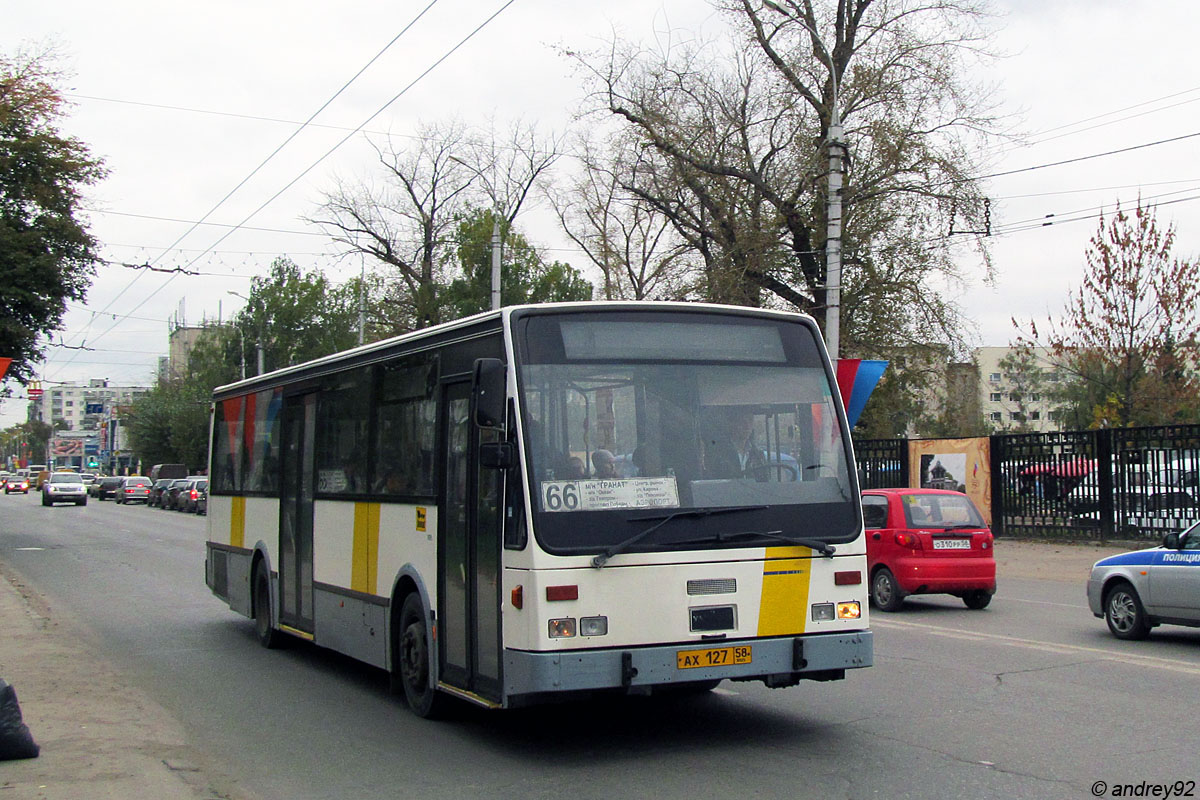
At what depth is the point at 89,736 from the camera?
8.34 m

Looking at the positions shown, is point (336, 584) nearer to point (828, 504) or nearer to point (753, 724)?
point (753, 724)

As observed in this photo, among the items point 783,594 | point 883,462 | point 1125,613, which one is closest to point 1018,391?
point 883,462

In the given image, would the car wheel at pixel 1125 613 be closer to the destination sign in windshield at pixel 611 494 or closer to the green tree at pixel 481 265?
the destination sign in windshield at pixel 611 494

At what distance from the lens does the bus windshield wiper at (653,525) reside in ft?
23.4

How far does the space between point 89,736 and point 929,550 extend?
10099mm

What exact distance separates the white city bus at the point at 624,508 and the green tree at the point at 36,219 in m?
26.0

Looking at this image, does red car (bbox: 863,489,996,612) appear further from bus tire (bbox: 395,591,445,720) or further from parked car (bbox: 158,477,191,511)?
parked car (bbox: 158,477,191,511)

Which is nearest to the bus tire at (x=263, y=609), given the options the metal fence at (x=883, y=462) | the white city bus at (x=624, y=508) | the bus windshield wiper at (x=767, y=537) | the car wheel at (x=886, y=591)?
the white city bus at (x=624, y=508)

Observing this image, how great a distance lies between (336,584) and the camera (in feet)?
35.1

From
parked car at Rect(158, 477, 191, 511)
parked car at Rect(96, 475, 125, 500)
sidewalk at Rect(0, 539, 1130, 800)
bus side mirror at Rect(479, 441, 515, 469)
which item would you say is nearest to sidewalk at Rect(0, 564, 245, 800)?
sidewalk at Rect(0, 539, 1130, 800)

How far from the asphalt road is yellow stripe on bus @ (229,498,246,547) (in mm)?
1117

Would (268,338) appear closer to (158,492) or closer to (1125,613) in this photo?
(158,492)

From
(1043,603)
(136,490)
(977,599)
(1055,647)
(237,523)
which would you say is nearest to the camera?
(1055,647)

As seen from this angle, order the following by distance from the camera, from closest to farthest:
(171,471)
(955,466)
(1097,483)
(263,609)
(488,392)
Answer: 1. (488,392)
2. (263,609)
3. (1097,483)
4. (955,466)
5. (171,471)
